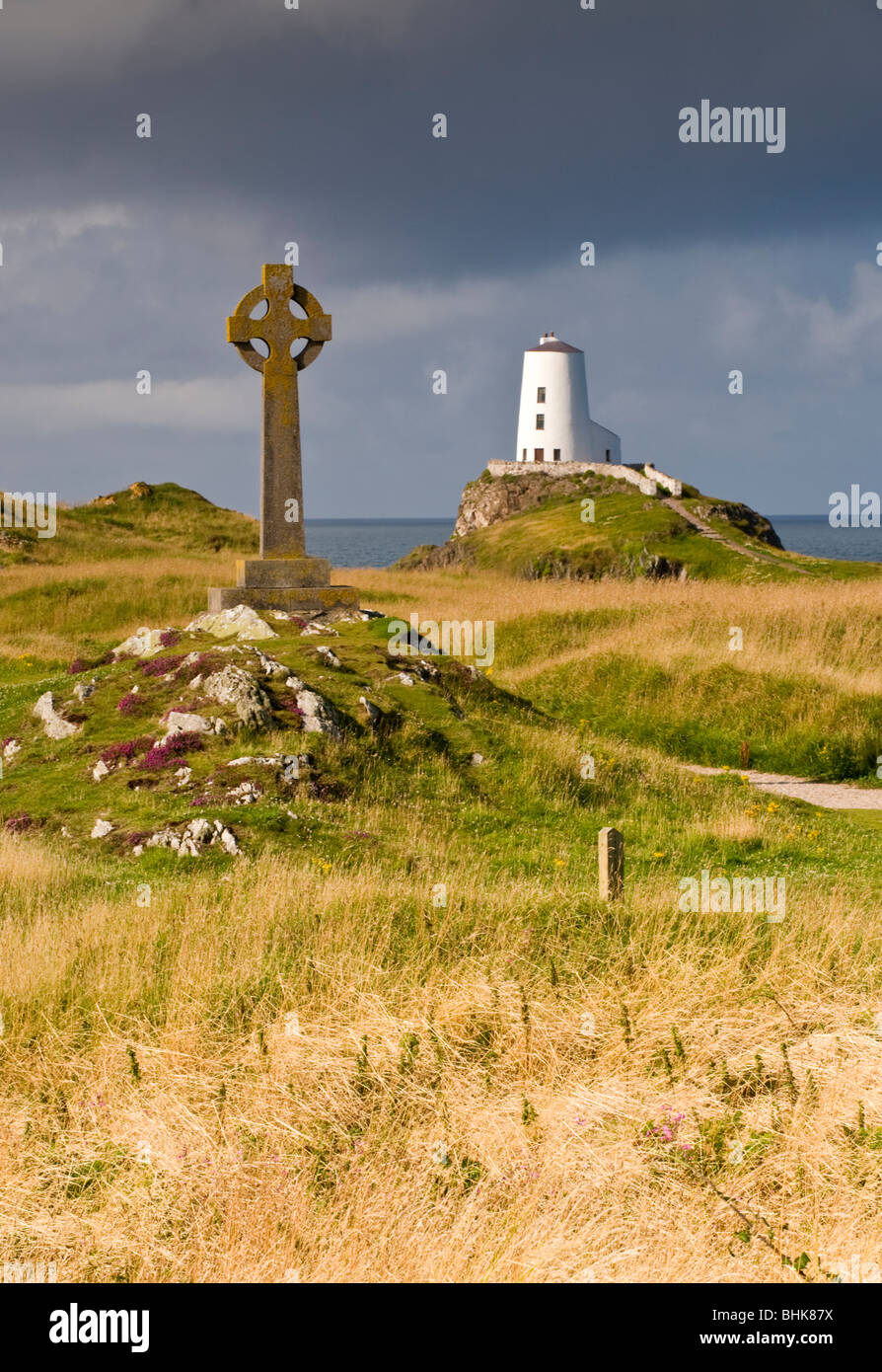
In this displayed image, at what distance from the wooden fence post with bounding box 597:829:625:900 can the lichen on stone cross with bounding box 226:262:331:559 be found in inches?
423

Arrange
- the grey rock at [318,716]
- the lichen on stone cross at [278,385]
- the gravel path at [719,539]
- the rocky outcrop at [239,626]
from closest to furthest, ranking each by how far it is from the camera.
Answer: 1. the grey rock at [318,716]
2. the rocky outcrop at [239,626]
3. the lichen on stone cross at [278,385]
4. the gravel path at [719,539]

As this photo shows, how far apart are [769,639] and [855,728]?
5.57m

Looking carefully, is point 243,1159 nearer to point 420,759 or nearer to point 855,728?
point 420,759

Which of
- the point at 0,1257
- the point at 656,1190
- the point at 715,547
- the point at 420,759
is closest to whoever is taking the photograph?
the point at 0,1257

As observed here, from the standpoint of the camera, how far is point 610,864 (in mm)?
10047

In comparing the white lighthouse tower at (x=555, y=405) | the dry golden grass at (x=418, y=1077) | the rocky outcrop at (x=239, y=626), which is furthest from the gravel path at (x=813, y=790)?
the white lighthouse tower at (x=555, y=405)

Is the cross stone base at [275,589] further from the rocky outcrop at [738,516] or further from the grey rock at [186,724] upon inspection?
the rocky outcrop at [738,516]

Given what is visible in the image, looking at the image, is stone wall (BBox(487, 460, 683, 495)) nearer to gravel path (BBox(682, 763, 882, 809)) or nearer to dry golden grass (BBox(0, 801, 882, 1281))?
gravel path (BBox(682, 763, 882, 809))

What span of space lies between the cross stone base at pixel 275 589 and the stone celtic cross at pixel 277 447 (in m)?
0.02

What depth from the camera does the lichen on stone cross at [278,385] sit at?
1930 centimetres

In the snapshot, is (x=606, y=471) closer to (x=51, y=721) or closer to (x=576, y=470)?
(x=576, y=470)

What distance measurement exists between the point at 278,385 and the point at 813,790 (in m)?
10.7

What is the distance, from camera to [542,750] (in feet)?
53.1
